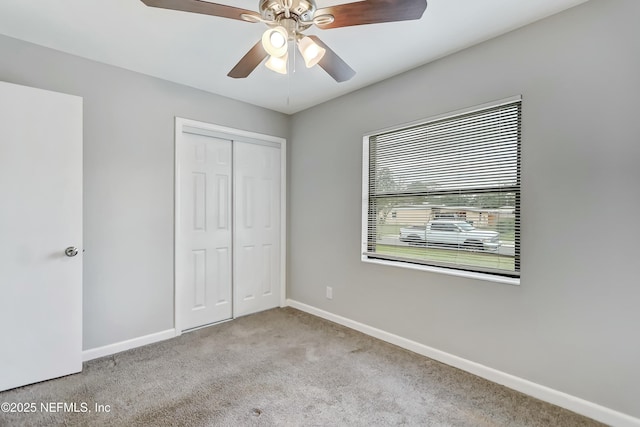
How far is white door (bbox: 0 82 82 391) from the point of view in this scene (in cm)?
202

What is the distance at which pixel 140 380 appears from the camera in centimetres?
215

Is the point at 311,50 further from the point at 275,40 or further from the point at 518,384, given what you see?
the point at 518,384

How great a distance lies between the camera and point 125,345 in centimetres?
261

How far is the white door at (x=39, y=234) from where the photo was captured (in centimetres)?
202

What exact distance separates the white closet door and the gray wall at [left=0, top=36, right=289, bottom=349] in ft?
2.31

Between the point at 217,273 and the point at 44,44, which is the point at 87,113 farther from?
the point at 217,273

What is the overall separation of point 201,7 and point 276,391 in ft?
7.21

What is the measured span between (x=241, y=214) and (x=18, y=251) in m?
1.80

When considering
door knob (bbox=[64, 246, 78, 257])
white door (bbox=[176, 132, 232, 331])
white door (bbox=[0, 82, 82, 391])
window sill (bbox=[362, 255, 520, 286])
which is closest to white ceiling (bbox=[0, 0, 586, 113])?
white door (bbox=[0, 82, 82, 391])

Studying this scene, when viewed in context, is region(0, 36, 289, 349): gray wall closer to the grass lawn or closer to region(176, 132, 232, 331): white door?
region(176, 132, 232, 331): white door

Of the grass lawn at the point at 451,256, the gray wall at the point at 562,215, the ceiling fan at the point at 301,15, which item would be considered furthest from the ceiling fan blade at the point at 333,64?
the grass lawn at the point at 451,256

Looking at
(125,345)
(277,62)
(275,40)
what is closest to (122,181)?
(125,345)

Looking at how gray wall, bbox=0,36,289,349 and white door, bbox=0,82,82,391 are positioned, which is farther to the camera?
gray wall, bbox=0,36,289,349

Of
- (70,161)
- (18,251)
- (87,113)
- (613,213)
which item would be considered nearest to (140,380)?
(18,251)
